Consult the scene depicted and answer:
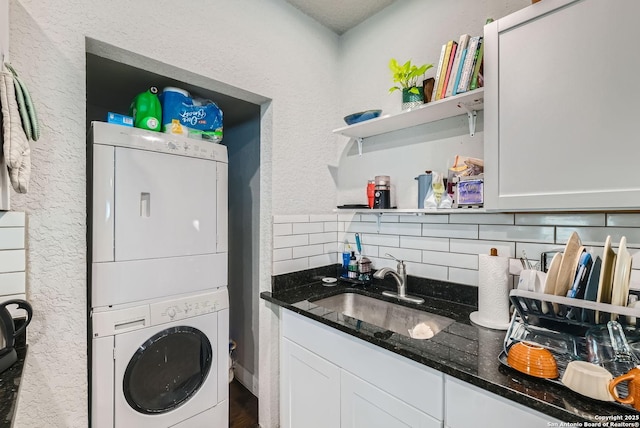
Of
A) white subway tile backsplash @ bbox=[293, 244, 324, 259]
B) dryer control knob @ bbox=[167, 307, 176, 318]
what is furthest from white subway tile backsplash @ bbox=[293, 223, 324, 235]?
dryer control knob @ bbox=[167, 307, 176, 318]

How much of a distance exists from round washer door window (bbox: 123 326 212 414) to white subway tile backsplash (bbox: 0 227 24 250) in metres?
0.63

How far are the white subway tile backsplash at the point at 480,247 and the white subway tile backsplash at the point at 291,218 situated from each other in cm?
90

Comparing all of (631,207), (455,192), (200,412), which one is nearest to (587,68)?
(631,207)

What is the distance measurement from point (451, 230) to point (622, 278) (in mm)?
773

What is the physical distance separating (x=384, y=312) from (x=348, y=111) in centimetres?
141

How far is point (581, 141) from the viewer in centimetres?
90

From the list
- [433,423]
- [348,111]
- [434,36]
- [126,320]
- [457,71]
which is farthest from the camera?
[348,111]

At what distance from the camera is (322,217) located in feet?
6.63

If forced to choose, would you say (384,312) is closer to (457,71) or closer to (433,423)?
(433,423)

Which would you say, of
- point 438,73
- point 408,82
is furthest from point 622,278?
point 408,82

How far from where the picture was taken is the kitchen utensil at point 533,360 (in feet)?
2.56

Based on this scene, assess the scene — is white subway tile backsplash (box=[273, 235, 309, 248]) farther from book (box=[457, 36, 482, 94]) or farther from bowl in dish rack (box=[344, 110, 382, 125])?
book (box=[457, 36, 482, 94])

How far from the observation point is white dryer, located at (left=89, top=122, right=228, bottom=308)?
1.18m

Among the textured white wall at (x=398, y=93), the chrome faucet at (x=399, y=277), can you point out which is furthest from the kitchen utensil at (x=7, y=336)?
the textured white wall at (x=398, y=93)
